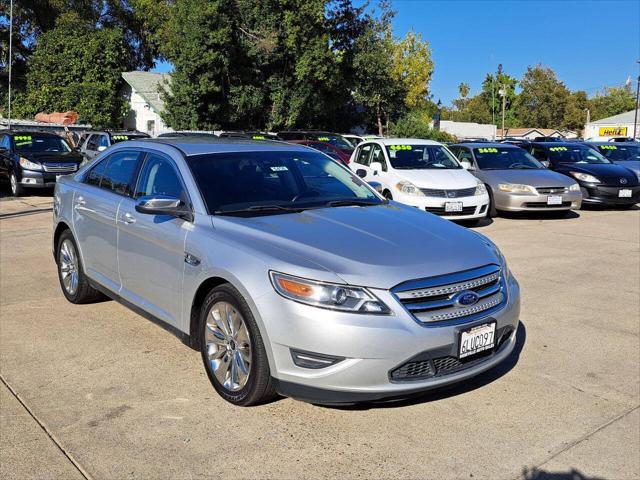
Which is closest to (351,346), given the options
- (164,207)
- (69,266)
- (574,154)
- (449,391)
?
(449,391)

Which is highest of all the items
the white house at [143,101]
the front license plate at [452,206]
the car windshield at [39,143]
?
the white house at [143,101]

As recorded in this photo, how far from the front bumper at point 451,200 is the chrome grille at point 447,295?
7.00 metres

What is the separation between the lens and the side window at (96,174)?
5.54 m

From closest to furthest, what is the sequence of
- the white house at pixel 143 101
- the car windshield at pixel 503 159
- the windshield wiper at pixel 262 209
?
the windshield wiper at pixel 262 209 → the car windshield at pixel 503 159 → the white house at pixel 143 101

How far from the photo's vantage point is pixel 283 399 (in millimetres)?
3852

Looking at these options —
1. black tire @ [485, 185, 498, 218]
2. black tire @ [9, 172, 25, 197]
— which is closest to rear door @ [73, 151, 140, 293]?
black tire @ [485, 185, 498, 218]

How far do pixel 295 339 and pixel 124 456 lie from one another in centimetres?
107

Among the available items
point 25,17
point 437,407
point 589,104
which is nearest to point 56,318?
point 437,407

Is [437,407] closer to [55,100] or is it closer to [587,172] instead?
[587,172]

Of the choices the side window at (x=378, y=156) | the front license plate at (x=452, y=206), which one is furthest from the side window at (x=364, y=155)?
the front license plate at (x=452, y=206)

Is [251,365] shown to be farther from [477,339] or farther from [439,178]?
[439,178]

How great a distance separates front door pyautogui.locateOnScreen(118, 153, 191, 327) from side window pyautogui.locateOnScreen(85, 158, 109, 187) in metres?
0.84

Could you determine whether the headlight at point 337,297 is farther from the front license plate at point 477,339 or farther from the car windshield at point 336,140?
the car windshield at point 336,140

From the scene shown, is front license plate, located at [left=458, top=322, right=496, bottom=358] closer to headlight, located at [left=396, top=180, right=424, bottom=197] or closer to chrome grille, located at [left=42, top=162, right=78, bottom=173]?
headlight, located at [left=396, top=180, right=424, bottom=197]
